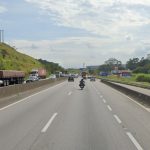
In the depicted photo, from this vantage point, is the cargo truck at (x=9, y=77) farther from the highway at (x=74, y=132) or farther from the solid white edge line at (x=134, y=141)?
the solid white edge line at (x=134, y=141)

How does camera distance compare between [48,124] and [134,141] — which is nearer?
[134,141]

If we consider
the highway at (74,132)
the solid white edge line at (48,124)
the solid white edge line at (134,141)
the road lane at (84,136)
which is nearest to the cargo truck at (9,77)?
the solid white edge line at (48,124)

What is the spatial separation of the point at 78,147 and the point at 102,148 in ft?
1.95

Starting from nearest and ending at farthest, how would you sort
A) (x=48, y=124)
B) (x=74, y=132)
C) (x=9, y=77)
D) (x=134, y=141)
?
(x=134, y=141) < (x=74, y=132) < (x=48, y=124) < (x=9, y=77)

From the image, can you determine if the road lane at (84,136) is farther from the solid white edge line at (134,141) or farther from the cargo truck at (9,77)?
the cargo truck at (9,77)

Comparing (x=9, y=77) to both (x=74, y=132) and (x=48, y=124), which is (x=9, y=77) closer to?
(x=48, y=124)

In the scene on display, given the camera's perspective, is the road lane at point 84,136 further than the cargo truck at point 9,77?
No

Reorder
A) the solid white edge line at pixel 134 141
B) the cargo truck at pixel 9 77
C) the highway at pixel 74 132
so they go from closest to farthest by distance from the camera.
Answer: the solid white edge line at pixel 134 141, the highway at pixel 74 132, the cargo truck at pixel 9 77

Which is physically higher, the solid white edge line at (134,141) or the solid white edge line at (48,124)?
the solid white edge line at (134,141)

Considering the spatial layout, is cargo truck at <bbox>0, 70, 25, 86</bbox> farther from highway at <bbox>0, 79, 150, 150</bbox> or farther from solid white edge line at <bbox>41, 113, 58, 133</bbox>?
highway at <bbox>0, 79, 150, 150</bbox>

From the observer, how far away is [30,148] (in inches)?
444

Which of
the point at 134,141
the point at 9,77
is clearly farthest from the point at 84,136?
the point at 9,77

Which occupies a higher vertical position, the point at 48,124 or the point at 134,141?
the point at 134,141

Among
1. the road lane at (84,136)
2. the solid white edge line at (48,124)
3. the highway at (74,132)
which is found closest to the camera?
the road lane at (84,136)
